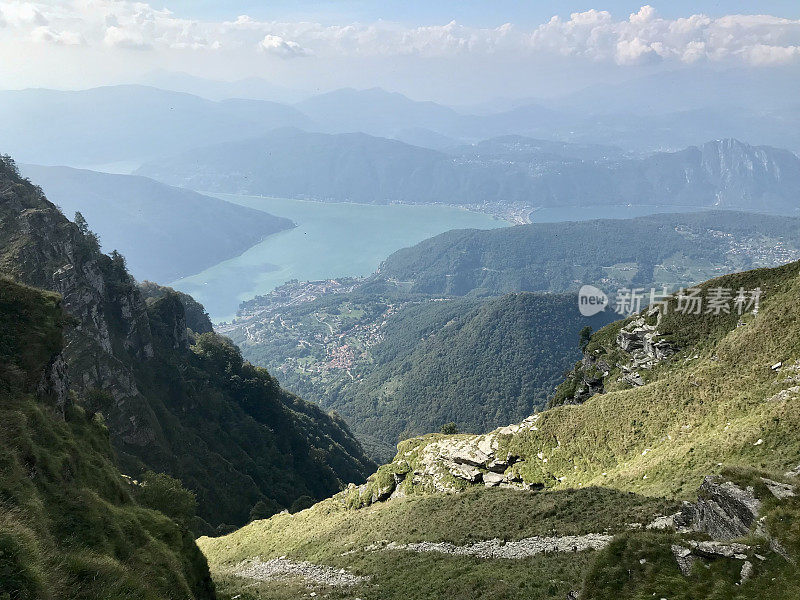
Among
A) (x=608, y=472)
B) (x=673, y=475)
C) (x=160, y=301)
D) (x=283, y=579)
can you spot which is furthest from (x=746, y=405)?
(x=160, y=301)

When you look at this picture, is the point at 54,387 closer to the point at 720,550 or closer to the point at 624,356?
the point at 720,550

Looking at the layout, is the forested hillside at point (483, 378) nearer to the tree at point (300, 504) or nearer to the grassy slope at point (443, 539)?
the tree at point (300, 504)

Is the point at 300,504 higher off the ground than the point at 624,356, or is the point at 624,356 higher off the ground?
the point at 624,356

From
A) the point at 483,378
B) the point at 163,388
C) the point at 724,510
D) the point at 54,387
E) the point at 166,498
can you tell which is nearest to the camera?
the point at 724,510

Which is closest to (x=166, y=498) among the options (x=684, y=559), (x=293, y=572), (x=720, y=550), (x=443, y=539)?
(x=293, y=572)

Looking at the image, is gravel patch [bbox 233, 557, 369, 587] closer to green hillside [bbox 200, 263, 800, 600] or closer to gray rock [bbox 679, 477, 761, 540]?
green hillside [bbox 200, 263, 800, 600]

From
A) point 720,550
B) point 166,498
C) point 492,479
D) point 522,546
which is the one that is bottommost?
point 492,479

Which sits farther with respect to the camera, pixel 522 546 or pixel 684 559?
pixel 522 546

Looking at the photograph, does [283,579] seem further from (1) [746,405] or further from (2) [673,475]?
(1) [746,405]
